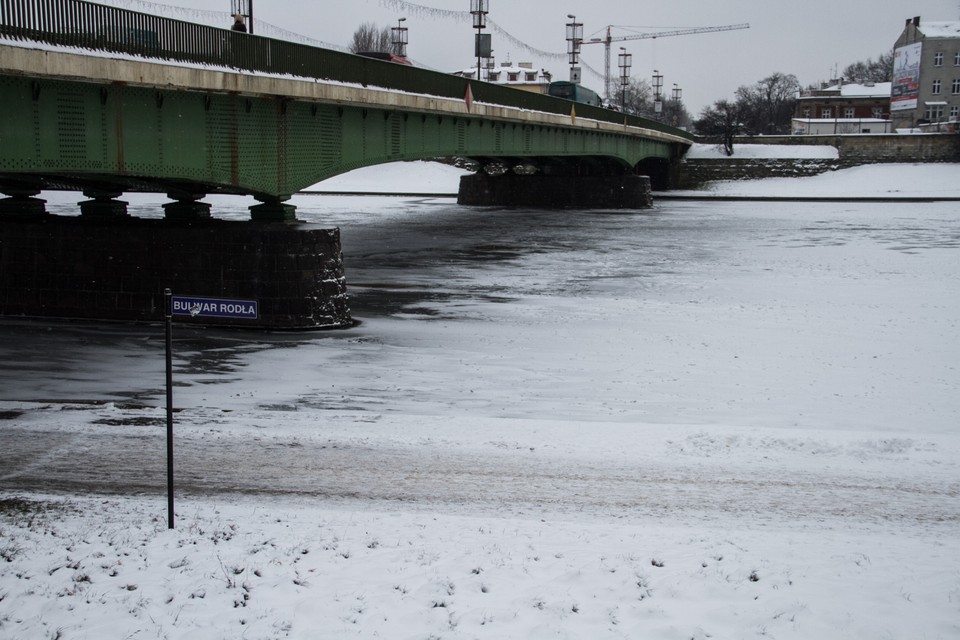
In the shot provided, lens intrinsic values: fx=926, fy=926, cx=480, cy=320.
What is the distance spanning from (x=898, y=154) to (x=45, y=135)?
82.8 metres

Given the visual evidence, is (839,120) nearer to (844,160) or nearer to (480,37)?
(844,160)

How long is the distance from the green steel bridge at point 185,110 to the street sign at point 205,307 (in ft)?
20.6

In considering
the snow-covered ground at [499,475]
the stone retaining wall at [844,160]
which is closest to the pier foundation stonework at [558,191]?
the stone retaining wall at [844,160]

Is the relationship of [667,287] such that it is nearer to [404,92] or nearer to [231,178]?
[404,92]

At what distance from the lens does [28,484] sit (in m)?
8.92

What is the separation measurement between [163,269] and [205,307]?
11.7 metres

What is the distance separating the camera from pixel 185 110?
1689 centimetres

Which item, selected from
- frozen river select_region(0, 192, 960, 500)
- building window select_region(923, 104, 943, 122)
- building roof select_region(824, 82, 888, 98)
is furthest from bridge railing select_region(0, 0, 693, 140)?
building roof select_region(824, 82, 888, 98)

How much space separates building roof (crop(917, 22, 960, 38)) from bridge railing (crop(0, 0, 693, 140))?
9172 cm

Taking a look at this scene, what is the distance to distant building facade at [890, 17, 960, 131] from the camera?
98.8 metres

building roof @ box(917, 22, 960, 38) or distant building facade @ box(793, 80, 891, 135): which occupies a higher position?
building roof @ box(917, 22, 960, 38)

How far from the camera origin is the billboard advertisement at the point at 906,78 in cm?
10119

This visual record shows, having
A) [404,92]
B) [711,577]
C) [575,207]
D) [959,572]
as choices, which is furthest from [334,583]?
[575,207]

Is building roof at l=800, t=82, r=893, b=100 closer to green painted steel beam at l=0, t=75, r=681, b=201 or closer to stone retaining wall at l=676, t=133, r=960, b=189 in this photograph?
stone retaining wall at l=676, t=133, r=960, b=189
